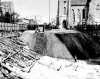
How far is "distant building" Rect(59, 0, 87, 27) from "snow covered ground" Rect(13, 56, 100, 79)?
37710mm

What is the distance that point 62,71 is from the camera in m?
16.3

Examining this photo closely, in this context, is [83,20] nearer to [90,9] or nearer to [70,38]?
[90,9]

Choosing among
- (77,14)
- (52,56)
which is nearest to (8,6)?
(77,14)

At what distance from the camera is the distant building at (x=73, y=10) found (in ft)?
182

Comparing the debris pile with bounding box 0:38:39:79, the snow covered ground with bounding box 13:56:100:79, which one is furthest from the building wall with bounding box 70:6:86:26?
the snow covered ground with bounding box 13:56:100:79

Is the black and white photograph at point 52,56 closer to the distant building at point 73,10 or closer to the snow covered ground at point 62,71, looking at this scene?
the snow covered ground at point 62,71

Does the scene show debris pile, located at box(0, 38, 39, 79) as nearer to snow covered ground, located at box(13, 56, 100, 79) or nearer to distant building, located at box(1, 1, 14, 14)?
snow covered ground, located at box(13, 56, 100, 79)

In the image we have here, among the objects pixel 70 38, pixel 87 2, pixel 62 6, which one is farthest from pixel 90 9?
pixel 70 38

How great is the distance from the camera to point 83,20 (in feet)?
186

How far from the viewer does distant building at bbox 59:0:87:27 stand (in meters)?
55.4

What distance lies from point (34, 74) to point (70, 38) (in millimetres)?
12998

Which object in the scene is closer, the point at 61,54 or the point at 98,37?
the point at 61,54

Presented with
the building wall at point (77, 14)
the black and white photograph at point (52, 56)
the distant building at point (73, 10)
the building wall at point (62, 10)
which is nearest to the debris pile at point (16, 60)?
the black and white photograph at point (52, 56)

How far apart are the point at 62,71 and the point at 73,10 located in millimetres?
43238
